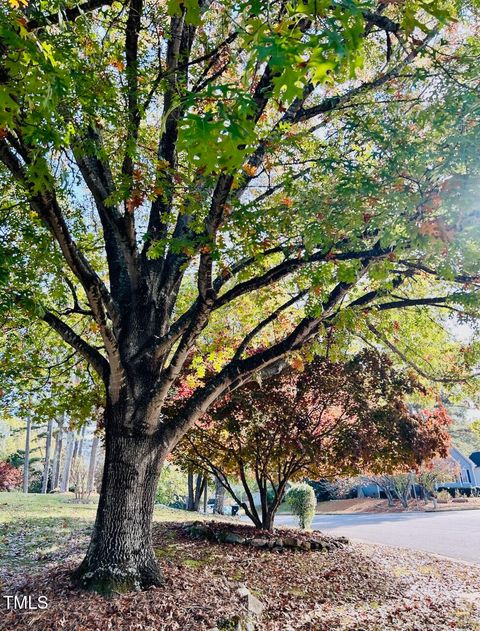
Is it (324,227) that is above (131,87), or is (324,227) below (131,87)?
below

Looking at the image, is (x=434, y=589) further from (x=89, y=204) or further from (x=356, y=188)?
(x=89, y=204)

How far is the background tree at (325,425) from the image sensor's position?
9.45 m

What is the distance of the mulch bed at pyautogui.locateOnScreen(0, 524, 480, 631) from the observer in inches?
170

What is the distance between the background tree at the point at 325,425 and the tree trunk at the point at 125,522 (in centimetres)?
390

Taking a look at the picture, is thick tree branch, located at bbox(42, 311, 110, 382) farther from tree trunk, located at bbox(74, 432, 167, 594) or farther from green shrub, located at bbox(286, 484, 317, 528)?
green shrub, located at bbox(286, 484, 317, 528)

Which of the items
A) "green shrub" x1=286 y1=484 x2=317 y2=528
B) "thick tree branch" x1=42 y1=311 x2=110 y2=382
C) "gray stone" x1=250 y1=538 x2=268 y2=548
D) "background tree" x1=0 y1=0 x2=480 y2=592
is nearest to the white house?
"green shrub" x1=286 y1=484 x2=317 y2=528

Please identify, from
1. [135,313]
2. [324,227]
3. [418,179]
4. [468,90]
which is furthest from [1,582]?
[468,90]

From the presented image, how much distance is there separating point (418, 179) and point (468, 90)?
2.98ft

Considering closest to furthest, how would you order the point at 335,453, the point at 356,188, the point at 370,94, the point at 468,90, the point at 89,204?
the point at 468,90, the point at 356,188, the point at 370,94, the point at 89,204, the point at 335,453

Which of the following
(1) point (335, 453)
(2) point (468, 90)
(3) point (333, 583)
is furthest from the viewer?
(1) point (335, 453)

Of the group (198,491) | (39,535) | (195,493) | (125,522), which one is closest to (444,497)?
(195,493)

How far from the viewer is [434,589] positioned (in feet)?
22.7

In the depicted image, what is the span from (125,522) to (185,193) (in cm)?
397

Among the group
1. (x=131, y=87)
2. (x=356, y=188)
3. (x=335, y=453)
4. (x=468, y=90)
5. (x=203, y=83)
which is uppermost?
(x=203, y=83)
